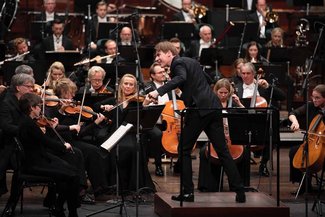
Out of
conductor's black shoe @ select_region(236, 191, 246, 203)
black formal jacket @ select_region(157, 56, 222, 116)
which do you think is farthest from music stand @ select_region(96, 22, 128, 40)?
conductor's black shoe @ select_region(236, 191, 246, 203)

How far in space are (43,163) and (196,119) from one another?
149 cm

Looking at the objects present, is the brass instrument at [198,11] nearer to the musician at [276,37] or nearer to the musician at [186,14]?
the musician at [186,14]

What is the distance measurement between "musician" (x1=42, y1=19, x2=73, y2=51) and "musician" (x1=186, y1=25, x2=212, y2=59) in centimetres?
188

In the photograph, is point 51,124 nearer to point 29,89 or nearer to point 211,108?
point 29,89

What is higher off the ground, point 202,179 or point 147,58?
point 147,58

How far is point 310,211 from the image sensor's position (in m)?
8.67

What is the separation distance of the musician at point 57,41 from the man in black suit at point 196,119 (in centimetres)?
544

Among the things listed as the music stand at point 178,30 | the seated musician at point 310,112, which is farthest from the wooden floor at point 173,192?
the music stand at point 178,30

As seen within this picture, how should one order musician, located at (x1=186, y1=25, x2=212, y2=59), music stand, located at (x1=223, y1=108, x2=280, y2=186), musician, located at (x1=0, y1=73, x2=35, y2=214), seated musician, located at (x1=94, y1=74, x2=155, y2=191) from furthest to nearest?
musician, located at (x1=186, y1=25, x2=212, y2=59), seated musician, located at (x1=94, y1=74, x2=155, y2=191), musician, located at (x1=0, y1=73, x2=35, y2=214), music stand, located at (x1=223, y1=108, x2=280, y2=186)

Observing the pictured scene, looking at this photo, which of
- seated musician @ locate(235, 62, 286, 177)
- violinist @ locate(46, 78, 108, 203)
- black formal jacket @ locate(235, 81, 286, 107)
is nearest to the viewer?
violinist @ locate(46, 78, 108, 203)

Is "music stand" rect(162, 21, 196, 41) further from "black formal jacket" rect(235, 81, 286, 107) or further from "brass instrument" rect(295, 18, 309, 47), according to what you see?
"black formal jacket" rect(235, 81, 286, 107)

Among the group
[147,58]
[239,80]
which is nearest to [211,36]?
[147,58]

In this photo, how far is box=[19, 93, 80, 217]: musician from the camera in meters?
8.00

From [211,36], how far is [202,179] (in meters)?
4.60
